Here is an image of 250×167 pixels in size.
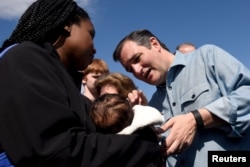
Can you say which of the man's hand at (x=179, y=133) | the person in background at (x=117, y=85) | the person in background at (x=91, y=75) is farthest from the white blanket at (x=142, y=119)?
the person in background at (x=91, y=75)

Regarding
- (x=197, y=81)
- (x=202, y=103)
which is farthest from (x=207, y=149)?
(x=197, y=81)

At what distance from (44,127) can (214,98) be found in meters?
1.38

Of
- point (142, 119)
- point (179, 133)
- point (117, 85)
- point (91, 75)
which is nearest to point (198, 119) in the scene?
point (179, 133)

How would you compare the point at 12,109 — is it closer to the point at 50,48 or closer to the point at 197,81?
the point at 50,48

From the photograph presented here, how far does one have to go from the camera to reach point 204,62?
266cm

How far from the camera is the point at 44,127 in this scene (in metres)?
1.51

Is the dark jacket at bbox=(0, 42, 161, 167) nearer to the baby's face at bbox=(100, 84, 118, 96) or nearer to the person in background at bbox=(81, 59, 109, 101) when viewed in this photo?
the baby's face at bbox=(100, 84, 118, 96)

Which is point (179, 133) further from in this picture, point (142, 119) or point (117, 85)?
point (117, 85)

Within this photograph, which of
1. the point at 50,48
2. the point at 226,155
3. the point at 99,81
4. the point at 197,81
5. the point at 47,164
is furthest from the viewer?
the point at 99,81

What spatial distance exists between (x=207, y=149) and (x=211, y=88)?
0.41 m

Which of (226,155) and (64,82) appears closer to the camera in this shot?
(64,82)

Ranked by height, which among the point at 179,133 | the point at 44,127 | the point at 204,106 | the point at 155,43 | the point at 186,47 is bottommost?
the point at 179,133

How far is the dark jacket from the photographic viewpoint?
1.51m

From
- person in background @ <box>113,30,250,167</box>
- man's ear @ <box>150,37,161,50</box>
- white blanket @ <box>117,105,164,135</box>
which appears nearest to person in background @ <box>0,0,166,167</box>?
white blanket @ <box>117,105,164,135</box>
